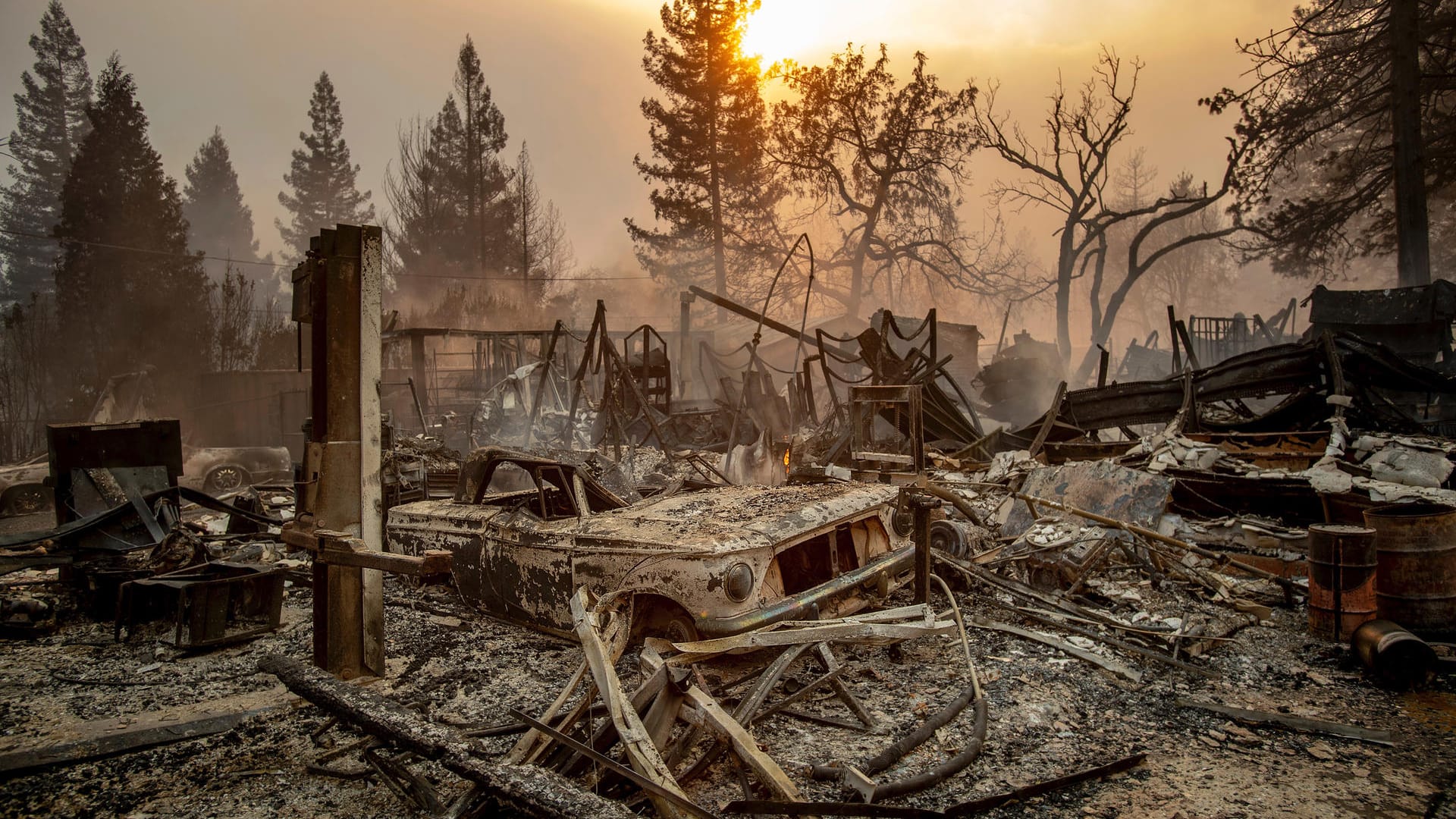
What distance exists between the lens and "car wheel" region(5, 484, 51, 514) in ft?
36.5

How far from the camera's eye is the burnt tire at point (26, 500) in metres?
11.1

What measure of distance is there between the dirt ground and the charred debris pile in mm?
25

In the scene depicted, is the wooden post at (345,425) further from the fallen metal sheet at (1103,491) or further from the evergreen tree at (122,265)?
the evergreen tree at (122,265)

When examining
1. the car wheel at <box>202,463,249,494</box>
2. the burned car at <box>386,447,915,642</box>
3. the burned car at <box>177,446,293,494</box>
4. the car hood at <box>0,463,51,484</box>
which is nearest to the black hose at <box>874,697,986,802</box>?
the burned car at <box>386,447,915,642</box>

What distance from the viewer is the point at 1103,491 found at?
8031 mm

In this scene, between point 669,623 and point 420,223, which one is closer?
point 669,623

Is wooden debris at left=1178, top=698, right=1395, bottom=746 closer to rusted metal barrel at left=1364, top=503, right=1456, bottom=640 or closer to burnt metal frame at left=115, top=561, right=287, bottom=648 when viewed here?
rusted metal barrel at left=1364, top=503, right=1456, bottom=640

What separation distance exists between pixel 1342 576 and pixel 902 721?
3448 mm

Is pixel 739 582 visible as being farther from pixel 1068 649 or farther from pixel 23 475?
pixel 23 475

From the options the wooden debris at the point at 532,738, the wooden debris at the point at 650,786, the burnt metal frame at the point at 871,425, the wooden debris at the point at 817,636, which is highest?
the burnt metal frame at the point at 871,425

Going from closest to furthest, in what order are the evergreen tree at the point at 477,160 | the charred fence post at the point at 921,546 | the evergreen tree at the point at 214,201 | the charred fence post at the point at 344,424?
the charred fence post at the point at 344,424, the charred fence post at the point at 921,546, the evergreen tree at the point at 477,160, the evergreen tree at the point at 214,201

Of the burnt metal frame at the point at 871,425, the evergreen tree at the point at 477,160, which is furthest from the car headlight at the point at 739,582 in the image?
the evergreen tree at the point at 477,160

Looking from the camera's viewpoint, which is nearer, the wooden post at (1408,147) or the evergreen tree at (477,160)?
the wooden post at (1408,147)

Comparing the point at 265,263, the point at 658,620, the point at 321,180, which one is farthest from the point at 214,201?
the point at 658,620
